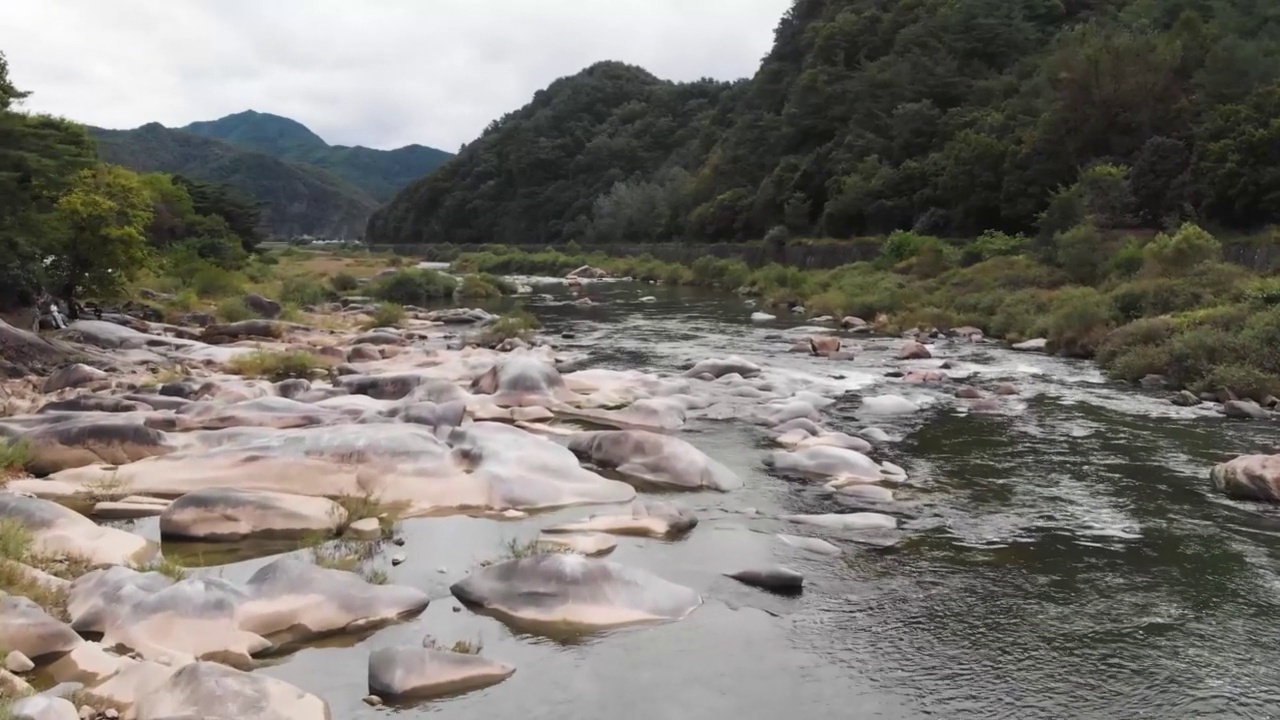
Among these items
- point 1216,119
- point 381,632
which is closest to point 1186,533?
point 381,632

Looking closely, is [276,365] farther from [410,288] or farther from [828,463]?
[410,288]

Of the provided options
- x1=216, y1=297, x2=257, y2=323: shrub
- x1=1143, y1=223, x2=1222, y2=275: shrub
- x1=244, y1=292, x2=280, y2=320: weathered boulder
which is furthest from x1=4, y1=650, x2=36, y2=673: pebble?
x1=1143, y1=223, x2=1222, y2=275: shrub

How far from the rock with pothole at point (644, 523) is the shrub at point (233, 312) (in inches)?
804

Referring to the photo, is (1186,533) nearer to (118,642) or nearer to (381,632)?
(381,632)

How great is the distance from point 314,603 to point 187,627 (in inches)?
32.9

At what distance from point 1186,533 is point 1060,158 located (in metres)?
37.8

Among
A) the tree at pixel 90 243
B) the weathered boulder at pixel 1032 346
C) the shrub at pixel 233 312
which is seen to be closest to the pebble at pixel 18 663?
the tree at pixel 90 243

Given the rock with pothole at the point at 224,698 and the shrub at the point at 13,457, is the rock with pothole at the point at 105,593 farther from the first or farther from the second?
the shrub at the point at 13,457

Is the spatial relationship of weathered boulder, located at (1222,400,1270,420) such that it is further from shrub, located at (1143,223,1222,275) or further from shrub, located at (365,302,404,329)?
shrub, located at (365,302,404,329)

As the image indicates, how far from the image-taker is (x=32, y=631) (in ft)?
19.2

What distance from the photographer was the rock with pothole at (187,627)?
612cm

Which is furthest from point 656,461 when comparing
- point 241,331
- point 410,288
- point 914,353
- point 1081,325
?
point 410,288

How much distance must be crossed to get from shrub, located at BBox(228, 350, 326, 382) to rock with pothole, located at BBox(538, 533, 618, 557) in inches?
430

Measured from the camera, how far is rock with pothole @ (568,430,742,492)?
10906 millimetres
